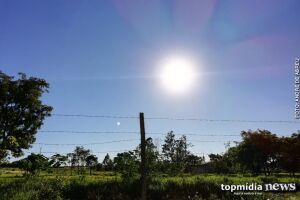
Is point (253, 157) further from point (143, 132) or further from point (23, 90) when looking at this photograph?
point (143, 132)

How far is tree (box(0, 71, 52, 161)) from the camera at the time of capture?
49.1 meters

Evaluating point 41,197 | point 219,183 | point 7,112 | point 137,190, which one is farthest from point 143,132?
point 7,112

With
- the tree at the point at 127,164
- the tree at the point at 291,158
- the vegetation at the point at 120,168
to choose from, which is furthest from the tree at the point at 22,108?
the tree at the point at 291,158

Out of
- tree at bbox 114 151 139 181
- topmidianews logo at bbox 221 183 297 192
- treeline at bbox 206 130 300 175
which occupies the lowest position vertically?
topmidianews logo at bbox 221 183 297 192

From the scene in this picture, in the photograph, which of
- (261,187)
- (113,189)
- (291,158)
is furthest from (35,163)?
(291,158)

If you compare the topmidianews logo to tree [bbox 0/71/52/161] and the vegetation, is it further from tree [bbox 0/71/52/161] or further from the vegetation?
tree [bbox 0/71/52/161]

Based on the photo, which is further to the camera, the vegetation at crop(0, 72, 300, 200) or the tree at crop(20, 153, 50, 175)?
the tree at crop(20, 153, 50, 175)

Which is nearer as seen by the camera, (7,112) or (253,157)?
(7,112)

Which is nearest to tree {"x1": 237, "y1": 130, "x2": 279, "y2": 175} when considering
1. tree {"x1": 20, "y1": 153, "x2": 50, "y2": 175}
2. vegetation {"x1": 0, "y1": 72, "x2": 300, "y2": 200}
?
vegetation {"x1": 0, "y1": 72, "x2": 300, "y2": 200}

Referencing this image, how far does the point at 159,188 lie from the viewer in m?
21.8

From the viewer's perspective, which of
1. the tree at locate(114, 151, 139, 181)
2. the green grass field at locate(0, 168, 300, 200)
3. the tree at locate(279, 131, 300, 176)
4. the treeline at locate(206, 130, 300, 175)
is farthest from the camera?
the treeline at locate(206, 130, 300, 175)

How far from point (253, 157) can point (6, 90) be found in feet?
136

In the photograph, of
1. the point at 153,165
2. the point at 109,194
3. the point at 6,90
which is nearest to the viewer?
the point at 109,194

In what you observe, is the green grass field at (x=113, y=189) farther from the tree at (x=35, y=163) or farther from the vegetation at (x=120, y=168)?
the tree at (x=35, y=163)
